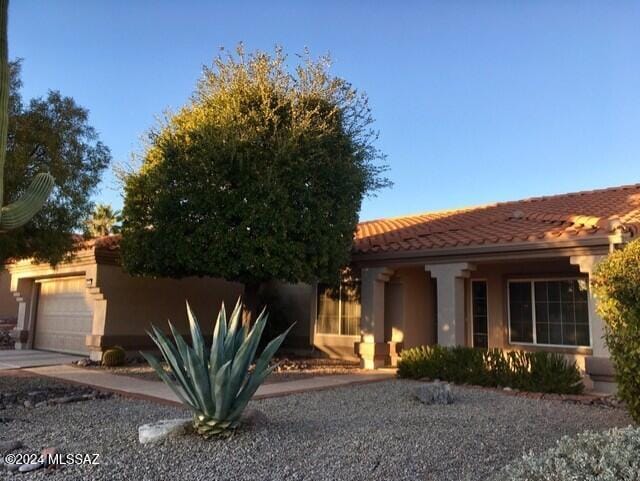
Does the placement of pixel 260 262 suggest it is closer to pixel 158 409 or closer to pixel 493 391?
pixel 158 409

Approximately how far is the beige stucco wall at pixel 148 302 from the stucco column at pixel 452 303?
25.3 ft

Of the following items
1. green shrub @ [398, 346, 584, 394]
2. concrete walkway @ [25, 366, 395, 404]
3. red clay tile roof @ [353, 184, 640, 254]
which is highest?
red clay tile roof @ [353, 184, 640, 254]

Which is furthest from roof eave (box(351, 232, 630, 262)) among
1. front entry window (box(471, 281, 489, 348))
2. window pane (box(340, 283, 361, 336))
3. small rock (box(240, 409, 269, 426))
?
small rock (box(240, 409, 269, 426))

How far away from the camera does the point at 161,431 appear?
18.2 feet

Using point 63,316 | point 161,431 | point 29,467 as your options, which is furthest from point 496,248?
point 63,316

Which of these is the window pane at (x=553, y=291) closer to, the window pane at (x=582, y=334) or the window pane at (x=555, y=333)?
the window pane at (x=555, y=333)

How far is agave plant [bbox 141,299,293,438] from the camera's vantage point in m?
5.56

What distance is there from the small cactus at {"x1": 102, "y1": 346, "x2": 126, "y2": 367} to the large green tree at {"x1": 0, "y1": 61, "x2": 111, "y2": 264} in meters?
3.55

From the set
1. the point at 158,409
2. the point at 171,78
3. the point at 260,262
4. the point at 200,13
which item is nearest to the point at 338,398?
the point at 158,409

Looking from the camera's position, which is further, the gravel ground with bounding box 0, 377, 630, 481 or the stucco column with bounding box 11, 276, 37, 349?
the stucco column with bounding box 11, 276, 37, 349

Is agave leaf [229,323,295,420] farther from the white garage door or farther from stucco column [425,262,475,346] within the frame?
the white garage door

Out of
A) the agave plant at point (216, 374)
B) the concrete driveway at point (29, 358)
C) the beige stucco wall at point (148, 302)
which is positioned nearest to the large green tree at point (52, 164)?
the beige stucco wall at point (148, 302)

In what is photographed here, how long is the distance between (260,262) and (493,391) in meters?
5.19

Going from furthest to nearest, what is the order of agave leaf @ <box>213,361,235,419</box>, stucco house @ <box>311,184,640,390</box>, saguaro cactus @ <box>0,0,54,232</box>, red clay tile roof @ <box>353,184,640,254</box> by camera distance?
1. red clay tile roof @ <box>353,184,640,254</box>
2. stucco house @ <box>311,184,640,390</box>
3. saguaro cactus @ <box>0,0,54,232</box>
4. agave leaf @ <box>213,361,235,419</box>
